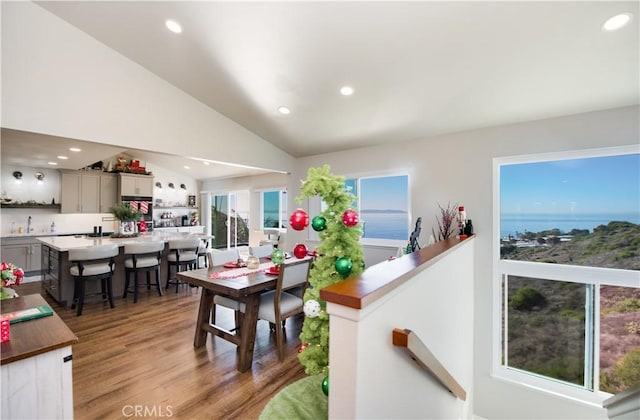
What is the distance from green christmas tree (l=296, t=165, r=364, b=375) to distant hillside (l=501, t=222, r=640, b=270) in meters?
2.66

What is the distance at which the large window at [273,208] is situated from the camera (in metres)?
6.62

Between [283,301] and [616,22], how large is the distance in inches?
132

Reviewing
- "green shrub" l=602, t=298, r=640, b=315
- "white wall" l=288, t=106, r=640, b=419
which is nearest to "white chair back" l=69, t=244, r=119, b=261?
"white wall" l=288, t=106, r=640, b=419

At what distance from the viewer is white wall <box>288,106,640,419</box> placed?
279cm

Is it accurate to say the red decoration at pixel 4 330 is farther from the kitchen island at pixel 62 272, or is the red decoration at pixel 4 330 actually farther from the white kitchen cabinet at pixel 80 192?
the white kitchen cabinet at pixel 80 192

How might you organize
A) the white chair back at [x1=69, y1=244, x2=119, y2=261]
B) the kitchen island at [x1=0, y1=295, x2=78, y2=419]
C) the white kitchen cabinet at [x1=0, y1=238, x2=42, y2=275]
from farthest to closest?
the white kitchen cabinet at [x1=0, y1=238, x2=42, y2=275] → the white chair back at [x1=69, y1=244, x2=119, y2=261] → the kitchen island at [x1=0, y1=295, x2=78, y2=419]

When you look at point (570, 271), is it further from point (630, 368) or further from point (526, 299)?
point (630, 368)

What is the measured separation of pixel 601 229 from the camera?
2.90 meters

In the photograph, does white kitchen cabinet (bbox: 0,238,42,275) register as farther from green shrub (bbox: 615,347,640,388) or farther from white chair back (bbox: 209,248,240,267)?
green shrub (bbox: 615,347,640,388)

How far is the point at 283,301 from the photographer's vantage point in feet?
9.50

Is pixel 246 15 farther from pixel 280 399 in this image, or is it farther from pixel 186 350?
pixel 186 350

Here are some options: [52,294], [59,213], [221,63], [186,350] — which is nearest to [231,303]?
[186,350]

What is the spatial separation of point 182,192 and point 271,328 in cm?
644

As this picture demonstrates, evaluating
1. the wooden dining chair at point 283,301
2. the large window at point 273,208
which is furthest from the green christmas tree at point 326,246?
the large window at point 273,208
